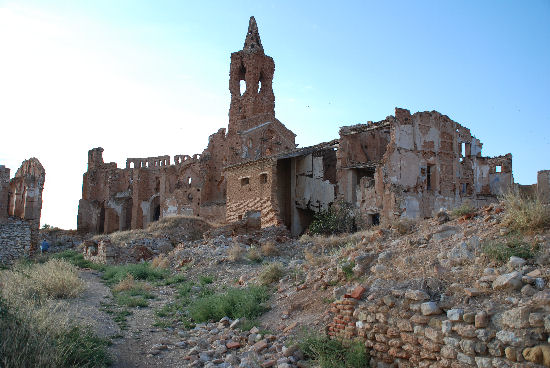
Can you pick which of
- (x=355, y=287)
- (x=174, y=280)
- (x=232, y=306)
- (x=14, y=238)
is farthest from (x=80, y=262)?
(x=355, y=287)

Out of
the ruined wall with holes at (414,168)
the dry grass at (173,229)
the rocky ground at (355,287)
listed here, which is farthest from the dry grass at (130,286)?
the ruined wall with holes at (414,168)

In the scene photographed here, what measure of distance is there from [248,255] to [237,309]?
6.68 m

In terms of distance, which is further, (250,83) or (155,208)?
(155,208)

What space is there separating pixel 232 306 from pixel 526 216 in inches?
243

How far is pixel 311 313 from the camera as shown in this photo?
29.4 feet

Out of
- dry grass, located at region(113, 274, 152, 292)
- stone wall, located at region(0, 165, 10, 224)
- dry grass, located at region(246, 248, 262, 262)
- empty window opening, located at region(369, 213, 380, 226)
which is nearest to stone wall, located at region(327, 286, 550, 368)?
dry grass, located at region(113, 274, 152, 292)

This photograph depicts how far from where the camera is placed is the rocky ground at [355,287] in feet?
21.8

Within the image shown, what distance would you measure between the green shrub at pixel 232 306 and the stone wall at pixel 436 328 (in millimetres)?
2581

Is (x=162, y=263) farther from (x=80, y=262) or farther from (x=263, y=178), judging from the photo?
(x=263, y=178)

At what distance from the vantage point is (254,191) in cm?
2728

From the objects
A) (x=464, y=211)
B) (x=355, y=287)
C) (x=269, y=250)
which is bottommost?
(x=355, y=287)

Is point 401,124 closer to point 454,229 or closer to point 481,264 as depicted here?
point 454,229

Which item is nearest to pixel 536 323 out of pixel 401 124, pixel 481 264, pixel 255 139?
pixel 481 264

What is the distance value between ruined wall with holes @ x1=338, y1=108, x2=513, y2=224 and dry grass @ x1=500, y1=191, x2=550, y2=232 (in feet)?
51.3
